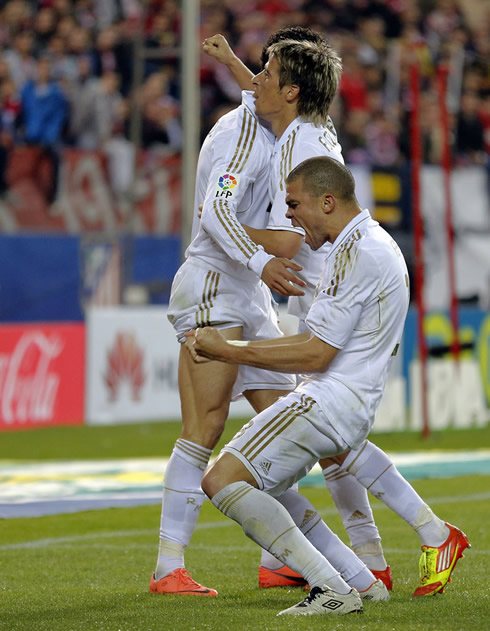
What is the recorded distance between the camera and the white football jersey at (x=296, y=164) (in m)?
4.64

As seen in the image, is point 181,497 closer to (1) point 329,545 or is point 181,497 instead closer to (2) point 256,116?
(1) point 329,545

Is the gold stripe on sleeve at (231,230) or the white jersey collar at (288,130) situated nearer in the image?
the gold stripe on sleeve at (231,230)

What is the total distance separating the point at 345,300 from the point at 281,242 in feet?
2.03

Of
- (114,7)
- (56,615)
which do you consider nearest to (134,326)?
(114,7)

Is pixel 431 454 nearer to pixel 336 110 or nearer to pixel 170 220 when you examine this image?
pixel 170 220

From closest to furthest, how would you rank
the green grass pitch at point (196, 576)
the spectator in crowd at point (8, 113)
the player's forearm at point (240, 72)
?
the green grass pitch at point (196, 576) → the player's forearm at point (240, 72) → the spectator in crowd at point (8, 113)

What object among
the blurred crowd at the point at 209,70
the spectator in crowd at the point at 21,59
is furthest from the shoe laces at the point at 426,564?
the spectator in crowd at the point at 21,59

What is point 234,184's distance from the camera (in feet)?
15.5

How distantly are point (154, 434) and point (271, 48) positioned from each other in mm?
8354

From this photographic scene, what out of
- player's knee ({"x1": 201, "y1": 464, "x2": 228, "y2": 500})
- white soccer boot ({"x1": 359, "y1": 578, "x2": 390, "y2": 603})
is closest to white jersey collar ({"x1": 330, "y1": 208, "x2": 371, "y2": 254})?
player's knee ({"x1": 201, "y1": 464, "x2": 228, "y2": 500})

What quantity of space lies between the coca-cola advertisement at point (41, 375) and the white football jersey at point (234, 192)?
7947mm

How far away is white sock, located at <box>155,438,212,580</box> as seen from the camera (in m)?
4.81

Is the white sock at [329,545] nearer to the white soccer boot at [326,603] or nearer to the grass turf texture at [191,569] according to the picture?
the grass turf texture at [191,569]

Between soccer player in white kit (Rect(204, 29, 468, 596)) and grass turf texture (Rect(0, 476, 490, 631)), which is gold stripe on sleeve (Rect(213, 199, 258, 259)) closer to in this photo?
soccer player in white kit (Rect(204, 29, 468, 596))
